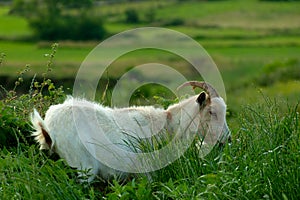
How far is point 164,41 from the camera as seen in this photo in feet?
147

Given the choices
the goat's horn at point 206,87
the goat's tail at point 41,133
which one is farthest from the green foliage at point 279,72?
the goat's tail at point 41,133

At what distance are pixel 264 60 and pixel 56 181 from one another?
47.7 m

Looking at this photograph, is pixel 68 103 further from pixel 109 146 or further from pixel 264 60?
pixel 264 60

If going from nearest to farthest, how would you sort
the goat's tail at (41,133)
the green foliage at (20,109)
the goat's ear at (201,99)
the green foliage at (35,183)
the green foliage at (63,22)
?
the green foliage at (35,183) → the goat's tail at (41,133) → the green foliage at (20,109) → the goat's ear at (201,99) → the green foliage at (63,22)

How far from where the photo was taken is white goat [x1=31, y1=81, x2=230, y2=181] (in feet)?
24.5

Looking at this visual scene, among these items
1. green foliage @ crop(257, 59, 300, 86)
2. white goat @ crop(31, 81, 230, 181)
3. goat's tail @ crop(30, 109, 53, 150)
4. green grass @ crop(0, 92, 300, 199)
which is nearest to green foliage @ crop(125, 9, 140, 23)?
green foliage @ crop(257, 59, 300, 86)

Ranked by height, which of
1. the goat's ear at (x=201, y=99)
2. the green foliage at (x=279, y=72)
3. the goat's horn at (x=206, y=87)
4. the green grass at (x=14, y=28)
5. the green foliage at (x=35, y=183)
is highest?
the goat's horn at (x=206, y=87)

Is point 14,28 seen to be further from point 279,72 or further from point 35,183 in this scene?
point 35,183

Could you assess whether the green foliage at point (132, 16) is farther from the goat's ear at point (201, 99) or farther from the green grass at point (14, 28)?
the goat's ear at point (201, 99)

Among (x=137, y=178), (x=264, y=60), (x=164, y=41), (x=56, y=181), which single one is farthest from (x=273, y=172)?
(x=264, y=60)

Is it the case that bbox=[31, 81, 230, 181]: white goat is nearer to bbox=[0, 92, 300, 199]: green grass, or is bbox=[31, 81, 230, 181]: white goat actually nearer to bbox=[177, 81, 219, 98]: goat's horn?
bbox=[177, 81, 219, 98]: goat's horn

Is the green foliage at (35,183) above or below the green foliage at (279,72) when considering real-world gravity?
above

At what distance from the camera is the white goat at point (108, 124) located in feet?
24.5

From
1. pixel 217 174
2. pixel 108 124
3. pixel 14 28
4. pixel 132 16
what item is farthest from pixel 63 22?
pixel 217 174
